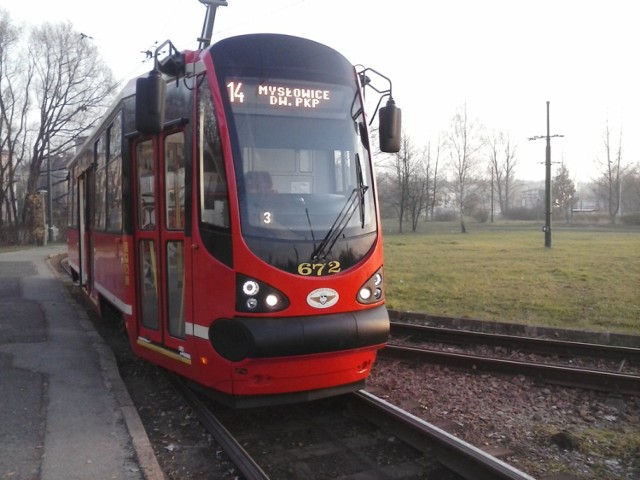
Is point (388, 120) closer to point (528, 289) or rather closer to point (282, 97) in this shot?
point (282, 97)

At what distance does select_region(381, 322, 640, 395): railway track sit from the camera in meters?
7.00

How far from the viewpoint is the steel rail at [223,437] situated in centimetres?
449

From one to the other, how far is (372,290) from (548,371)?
10.0 feet

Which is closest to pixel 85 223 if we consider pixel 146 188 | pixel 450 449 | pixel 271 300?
pixel 146 188

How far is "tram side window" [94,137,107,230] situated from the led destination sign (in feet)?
12.4

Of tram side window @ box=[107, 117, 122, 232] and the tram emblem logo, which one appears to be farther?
tram side window @ box=[107, 117, 122, 232]

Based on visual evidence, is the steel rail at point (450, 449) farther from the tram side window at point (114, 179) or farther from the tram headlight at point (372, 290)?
the tram side window at point (114, 179)

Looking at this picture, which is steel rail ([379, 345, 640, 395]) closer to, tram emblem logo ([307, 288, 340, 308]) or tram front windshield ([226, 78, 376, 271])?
tram front windshield ([226, 78, 376, 271])

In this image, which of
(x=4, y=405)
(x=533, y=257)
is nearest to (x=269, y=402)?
(x=4, y=405)

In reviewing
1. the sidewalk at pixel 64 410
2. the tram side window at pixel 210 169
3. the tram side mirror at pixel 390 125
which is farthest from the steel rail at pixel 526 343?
the tram side window at pixel 210 169

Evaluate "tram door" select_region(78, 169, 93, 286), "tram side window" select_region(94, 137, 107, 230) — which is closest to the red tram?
"tram side window" select_region(94, 137, 107, 230)

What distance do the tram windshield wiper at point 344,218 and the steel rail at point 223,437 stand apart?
164cm

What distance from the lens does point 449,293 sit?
46.8 feet

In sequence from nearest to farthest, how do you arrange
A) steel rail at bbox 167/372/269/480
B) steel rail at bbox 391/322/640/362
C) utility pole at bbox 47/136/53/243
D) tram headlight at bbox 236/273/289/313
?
1. steel rail at bbox 167/372/269/480
2. tram headlight at bbox 236/273/289/313
3. steel rail at bbox 391/322/640/362
4. utility pole at bbox 47/136/53/243
